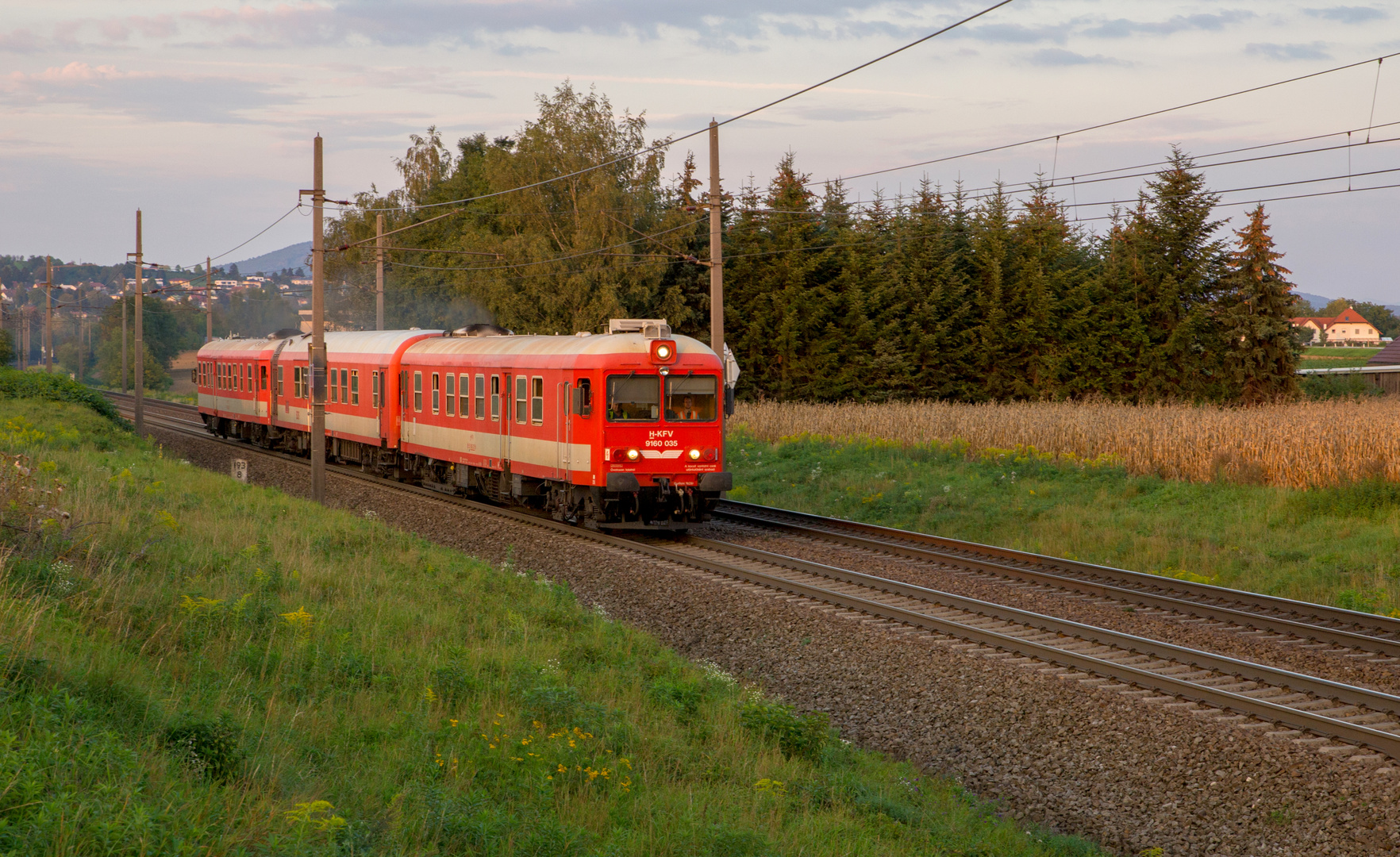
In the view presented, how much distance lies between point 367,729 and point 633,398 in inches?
430

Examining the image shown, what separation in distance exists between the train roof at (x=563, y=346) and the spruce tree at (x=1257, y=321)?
36.5 m

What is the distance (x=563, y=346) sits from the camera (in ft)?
61.0

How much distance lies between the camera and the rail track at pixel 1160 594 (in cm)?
1116

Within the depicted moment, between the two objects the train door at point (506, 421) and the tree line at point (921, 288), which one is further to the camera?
the tree line at point (921, 288)

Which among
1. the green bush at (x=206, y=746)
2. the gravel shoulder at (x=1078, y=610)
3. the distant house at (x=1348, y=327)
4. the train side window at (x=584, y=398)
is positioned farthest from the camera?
the distant house at (x=1348, y=327)

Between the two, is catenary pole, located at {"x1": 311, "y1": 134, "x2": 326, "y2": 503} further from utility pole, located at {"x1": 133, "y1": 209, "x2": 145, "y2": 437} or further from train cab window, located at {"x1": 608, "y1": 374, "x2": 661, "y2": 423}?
utility pole, located at {"x1": 133, "y1": 209, "x2": 145, "y2": 437}

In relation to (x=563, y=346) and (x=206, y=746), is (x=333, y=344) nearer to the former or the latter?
(x=563, y=346)

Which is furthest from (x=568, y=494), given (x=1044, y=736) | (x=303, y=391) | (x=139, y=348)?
(x=139, y=348)

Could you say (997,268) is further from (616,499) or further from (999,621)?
(999,621)

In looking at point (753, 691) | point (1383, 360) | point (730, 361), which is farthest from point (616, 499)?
point (1383, 360)

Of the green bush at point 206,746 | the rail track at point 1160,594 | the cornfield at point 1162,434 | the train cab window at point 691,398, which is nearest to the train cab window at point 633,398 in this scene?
the train cab window at point 691,398

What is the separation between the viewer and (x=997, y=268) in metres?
48.2

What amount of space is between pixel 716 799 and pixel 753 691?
2.68 m

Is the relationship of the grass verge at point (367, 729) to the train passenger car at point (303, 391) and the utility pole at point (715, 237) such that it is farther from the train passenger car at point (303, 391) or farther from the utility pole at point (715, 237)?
the train passenger car at point (303, 391)
